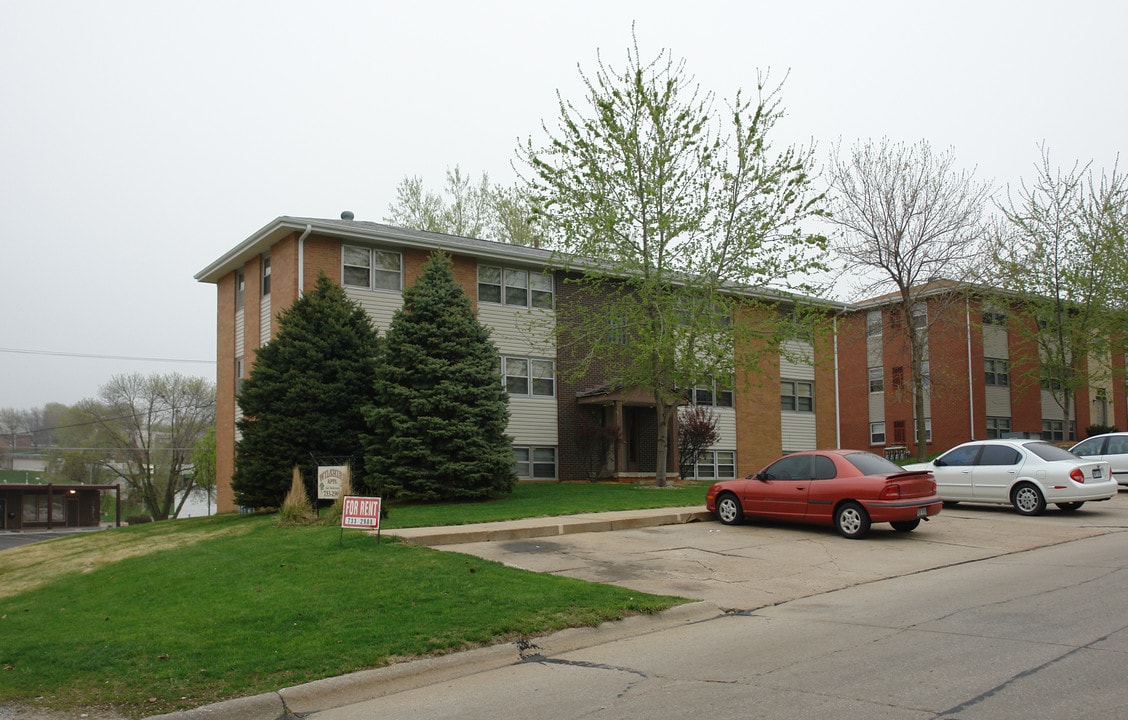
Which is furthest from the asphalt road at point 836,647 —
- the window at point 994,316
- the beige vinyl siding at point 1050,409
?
the beige vinyl siding at point 1050,409

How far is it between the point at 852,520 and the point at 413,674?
9.56 metres

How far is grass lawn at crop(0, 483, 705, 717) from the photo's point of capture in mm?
7383

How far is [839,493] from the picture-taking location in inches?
595

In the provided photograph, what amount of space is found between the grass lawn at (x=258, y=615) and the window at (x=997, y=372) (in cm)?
3890

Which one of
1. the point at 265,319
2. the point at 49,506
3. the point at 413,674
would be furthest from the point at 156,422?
the point at 413,674

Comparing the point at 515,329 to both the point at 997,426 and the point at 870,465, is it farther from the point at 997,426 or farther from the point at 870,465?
the point at 997,426

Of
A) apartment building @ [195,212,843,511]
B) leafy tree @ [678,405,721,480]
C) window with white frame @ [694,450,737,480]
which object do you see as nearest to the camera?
apartment building @ [195,212,843,511]

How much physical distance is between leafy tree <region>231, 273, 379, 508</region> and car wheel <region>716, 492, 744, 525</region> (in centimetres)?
854

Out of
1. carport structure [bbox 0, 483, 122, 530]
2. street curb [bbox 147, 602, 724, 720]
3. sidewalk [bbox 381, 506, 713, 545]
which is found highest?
sidewalk [bbox 381, 506, 713, 545]

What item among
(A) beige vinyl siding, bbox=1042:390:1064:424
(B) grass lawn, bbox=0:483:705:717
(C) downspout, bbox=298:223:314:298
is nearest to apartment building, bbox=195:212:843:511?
(C) downspout, bbox=298:223:314:298

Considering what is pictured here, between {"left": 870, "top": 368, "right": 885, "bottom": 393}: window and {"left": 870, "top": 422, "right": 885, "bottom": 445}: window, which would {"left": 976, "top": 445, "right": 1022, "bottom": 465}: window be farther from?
{"left": 870, "top": 422, "right": 885, "bottom": 445}: window

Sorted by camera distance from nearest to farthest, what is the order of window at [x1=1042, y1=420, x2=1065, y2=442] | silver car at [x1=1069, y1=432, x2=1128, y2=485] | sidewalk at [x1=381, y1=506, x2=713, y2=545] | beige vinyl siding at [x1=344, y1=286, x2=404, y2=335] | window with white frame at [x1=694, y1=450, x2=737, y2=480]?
1. sidewalk at [x1=381, y1=506, x2=713, y2=545]
2. silver car at [x1=1069, y1=432, x2=1128, y2=485]
3. beige vinyl siding at [x1=344, y1=286, x2=404, y2=335]
4. window with white frame at [x1=694, y1=450, x2=737, y2=480]
5. window at [x1=1042, y1=420, x2=1065, y2=442]

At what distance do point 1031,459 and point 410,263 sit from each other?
17804 millimetres

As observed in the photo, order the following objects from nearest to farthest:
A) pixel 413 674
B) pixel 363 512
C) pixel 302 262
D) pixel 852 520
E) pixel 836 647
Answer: pixel 413 674
pixel 836 647
pixel 363 512
pixel 852 520
pixel 302 262
